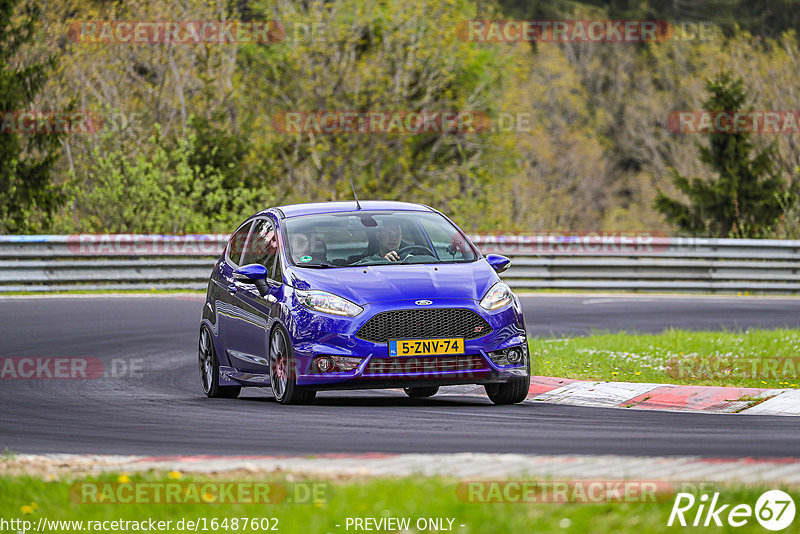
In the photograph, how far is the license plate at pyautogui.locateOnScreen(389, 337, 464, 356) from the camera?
1087 centimetres

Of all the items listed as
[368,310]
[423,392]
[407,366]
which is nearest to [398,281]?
[368,310]

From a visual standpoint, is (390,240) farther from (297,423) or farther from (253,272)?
(297,423)

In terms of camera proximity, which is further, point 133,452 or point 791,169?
point 791,169

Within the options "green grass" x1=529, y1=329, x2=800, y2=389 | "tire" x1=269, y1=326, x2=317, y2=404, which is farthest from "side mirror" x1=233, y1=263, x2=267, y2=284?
"green grass" x1=529, y1=329, x2=800, y2=389

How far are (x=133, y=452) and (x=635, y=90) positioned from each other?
6941 centimetres

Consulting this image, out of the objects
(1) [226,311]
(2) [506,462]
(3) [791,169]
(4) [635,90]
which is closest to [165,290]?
(1) [226,311]

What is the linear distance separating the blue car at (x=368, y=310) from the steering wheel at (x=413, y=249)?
0.04 ft

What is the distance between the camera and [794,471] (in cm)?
699

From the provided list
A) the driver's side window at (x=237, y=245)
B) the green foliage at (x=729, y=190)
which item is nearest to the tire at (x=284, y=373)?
the driver's side window at (x=237, y=245)

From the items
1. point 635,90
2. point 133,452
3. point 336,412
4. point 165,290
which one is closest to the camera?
point 133,452

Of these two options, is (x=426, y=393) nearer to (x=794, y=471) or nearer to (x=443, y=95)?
(x=794, y=471)

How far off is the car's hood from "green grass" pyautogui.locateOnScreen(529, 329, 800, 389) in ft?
8.21

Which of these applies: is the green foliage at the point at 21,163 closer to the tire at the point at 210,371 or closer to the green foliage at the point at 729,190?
the green foliage at the point at 729,190

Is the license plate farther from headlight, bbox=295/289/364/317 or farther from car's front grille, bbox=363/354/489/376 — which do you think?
headlight, bbox=295/289/364/317
